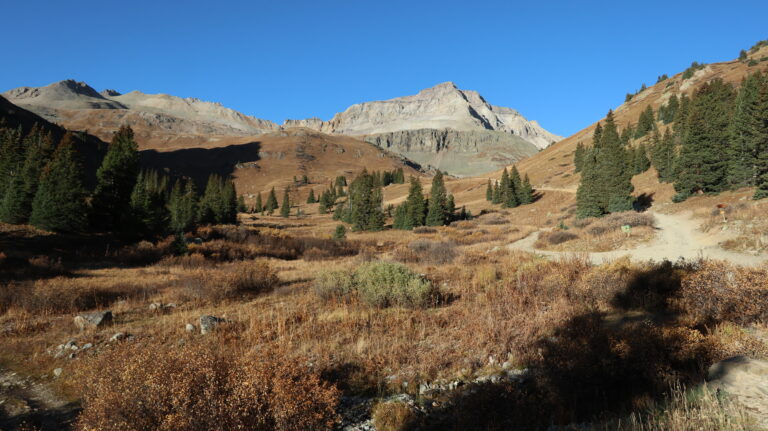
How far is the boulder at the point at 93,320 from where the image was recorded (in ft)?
25.7

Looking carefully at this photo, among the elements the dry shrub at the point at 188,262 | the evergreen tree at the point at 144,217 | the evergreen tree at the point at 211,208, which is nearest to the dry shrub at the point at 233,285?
the dry shrub at the point at 188,262

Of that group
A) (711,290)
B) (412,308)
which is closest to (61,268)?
(412,308)

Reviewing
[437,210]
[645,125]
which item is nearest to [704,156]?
Answer: [437,210]

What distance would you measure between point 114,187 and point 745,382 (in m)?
35.7

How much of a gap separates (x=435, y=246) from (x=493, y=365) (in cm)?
1733

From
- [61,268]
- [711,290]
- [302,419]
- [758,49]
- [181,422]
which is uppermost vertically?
[758,49]

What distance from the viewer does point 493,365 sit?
215 inches

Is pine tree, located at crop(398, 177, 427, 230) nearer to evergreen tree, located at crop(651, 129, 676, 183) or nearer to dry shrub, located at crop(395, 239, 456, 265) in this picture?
dry shrub, located at crop(395, 239, 456, 265)

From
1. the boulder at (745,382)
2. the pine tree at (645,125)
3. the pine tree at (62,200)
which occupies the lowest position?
the boulder at (745,382)

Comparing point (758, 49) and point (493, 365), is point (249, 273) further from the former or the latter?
point (758, 49)

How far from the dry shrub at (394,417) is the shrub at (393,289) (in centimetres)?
492

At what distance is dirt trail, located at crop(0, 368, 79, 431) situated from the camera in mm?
4297

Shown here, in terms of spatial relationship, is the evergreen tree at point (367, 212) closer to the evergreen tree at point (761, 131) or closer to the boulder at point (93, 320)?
the evergreen tree at point (761, 131)

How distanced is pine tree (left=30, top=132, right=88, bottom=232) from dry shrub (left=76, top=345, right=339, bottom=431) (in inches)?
1060
